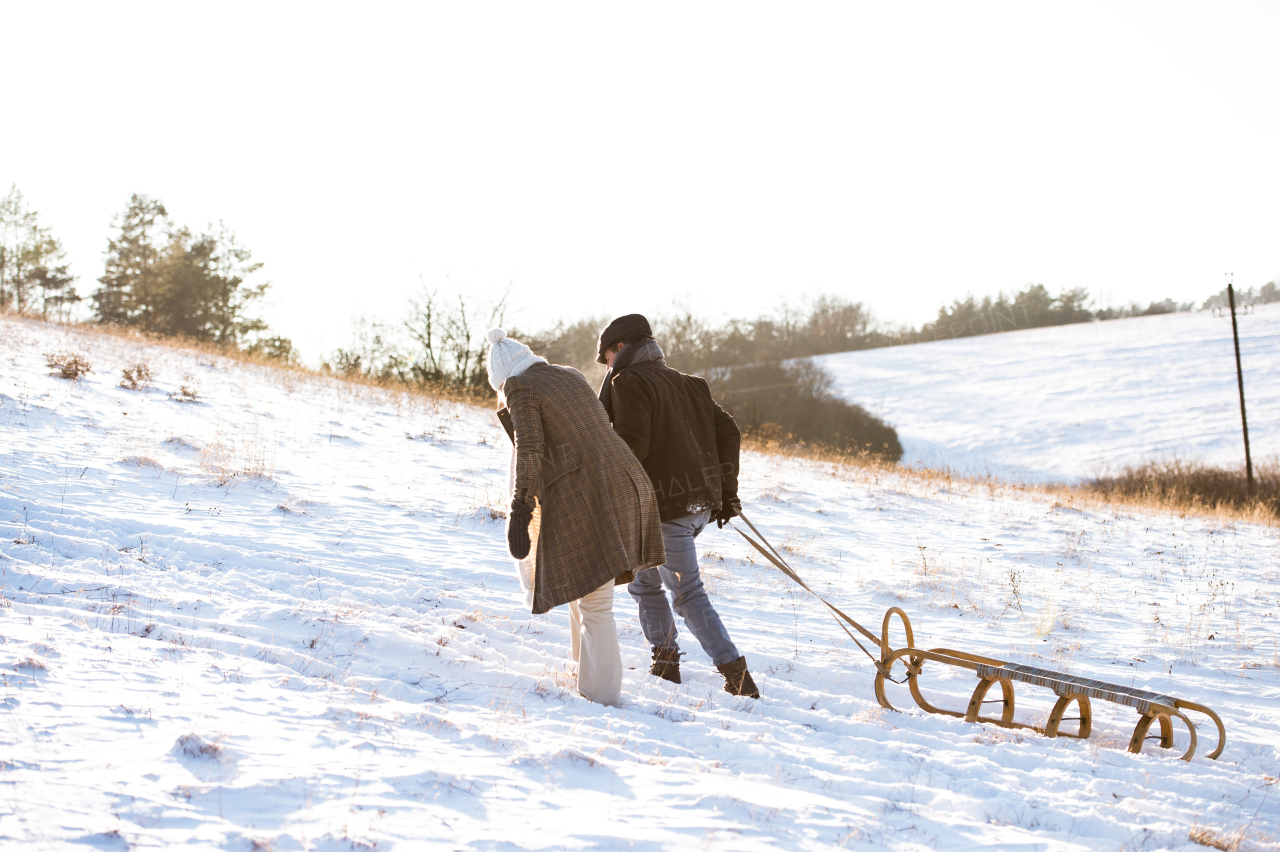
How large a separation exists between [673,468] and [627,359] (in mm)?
654

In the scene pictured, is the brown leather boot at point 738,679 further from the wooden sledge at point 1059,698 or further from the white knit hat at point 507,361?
the white knit hat at point 507,361

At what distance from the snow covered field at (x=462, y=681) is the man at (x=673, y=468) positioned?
0.31m

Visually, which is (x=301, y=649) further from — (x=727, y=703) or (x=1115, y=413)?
(x=1115, y=413)

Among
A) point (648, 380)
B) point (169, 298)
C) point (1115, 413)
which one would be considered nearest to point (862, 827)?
point (648, 380)

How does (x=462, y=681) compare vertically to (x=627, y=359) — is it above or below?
below

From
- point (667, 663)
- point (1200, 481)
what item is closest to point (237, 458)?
point (667, 663)

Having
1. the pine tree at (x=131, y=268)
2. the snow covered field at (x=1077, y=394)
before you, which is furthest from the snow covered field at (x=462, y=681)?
the pine tree at (x=131, y=268)

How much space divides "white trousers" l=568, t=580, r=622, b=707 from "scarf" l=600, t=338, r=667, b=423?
99 centimetres

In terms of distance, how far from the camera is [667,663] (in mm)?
4586

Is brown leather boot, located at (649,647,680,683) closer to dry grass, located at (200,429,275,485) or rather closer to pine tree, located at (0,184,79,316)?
dry grass, located at (200,429,275,485)

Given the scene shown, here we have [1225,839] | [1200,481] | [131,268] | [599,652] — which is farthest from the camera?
[131,268]

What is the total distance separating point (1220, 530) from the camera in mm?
12914

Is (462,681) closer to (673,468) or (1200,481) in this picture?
(673,468)

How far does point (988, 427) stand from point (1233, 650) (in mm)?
32385
